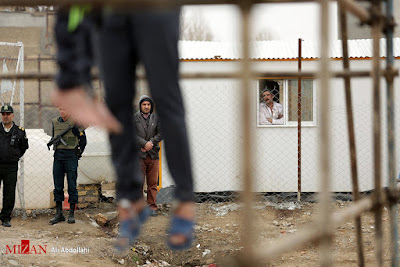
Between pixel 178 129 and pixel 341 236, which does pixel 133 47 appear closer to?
pixel 178 129

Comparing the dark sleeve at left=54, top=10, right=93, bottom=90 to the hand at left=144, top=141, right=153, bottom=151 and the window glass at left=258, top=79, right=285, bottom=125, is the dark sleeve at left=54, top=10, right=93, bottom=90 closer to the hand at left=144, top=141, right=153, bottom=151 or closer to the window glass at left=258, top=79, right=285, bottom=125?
the hand at left=144, top=141, right=153, bottom=151

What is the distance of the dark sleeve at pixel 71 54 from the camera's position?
1.83 meters

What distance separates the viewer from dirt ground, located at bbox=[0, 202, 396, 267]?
280 inches

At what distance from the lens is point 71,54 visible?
73.6 inches

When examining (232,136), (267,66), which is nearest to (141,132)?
(232,136)

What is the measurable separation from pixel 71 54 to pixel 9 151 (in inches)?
248

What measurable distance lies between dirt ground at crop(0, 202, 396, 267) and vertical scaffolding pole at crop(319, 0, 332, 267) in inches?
215

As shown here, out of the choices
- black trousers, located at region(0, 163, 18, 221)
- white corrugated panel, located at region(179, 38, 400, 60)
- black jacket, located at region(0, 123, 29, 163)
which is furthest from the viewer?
white corrugated panel, located at region(179, 38, 400, 60)

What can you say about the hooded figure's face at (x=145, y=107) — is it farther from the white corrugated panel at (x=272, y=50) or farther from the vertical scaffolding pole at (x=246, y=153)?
the vertical scaffolding pole at (x=246, y=153)

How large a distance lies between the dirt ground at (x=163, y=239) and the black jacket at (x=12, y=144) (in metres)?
1.10

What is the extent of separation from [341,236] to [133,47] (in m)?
7.29

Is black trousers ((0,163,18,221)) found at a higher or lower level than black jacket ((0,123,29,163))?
lower

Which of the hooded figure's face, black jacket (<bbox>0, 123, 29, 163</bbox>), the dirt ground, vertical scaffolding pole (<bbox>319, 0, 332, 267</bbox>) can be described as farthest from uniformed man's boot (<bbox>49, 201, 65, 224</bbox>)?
vertical scaffolding pole (<bbox>319, 0, 332, 267</bbox>)

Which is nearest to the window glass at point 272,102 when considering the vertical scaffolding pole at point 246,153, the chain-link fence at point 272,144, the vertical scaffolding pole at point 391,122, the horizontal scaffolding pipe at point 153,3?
the chain-link fence at point 272,144
